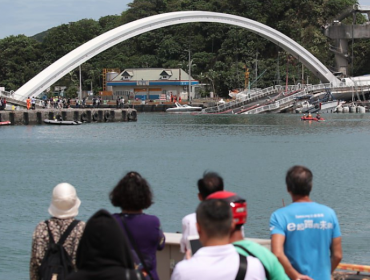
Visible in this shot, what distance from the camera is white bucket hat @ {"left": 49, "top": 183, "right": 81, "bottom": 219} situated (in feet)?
18.8

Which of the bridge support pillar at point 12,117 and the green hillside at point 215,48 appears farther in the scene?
the green hillside at point 215,48

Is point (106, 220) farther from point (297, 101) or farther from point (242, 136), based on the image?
point (297, 101)

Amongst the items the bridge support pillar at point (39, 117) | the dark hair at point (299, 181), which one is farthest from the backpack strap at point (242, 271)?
the bridge support pillar at point (39, 117)

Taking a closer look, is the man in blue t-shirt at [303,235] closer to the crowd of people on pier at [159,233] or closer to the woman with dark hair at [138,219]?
the crowd of people on pier at [159,233]

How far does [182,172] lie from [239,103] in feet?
160

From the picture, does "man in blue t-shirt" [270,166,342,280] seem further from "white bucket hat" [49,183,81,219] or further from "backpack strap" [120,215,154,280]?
"white bucket hat" [49,183,81,219]

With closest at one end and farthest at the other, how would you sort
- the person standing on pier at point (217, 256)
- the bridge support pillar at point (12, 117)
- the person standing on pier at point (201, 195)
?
the person standing on pier at point (217, 256) → the person standing on pier at point (201, 195) → the bridge support pillar at point (12, 117)

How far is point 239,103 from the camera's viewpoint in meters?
78.5

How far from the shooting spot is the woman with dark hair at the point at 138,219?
5.59 m

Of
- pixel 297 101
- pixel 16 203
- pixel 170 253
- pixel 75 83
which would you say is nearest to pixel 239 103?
pixel 297 101

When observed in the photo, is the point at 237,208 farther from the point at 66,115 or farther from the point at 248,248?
the point at 66,115

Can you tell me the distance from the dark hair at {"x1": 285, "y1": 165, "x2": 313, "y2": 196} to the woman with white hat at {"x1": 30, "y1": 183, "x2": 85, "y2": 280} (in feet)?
5.14

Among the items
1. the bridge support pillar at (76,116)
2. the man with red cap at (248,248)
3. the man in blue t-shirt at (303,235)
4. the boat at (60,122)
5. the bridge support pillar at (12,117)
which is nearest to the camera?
the man with red cap at (248,248)

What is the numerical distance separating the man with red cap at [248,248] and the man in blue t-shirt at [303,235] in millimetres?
726
